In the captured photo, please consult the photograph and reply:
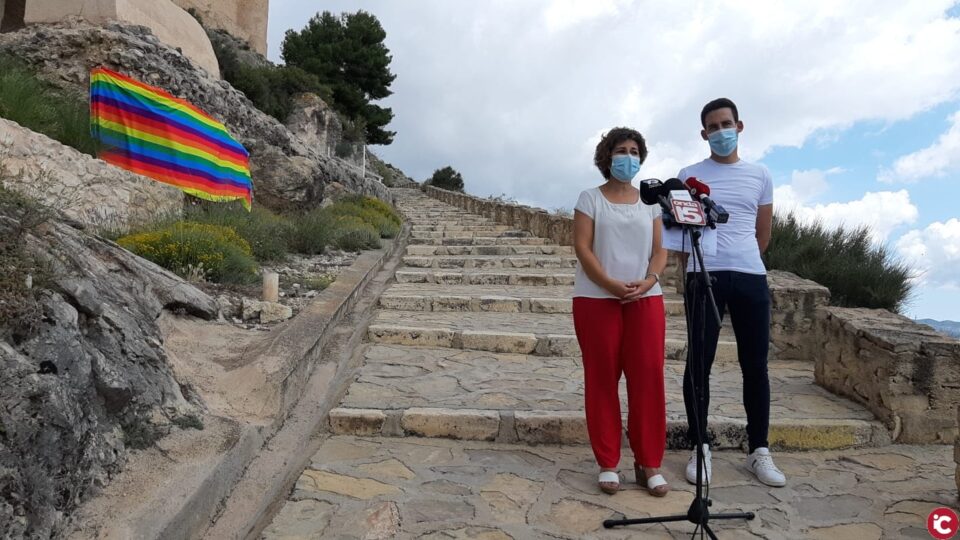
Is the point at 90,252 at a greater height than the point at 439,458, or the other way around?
the point at 90,252

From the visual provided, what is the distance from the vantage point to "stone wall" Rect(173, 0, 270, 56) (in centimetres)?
2756

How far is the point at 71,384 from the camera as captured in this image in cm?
202

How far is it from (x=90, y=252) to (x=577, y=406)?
3013 mm

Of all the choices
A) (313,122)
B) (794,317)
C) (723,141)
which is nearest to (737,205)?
(723,141)

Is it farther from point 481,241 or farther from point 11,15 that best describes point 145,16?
point 481,241

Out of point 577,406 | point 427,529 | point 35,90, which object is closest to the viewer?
point 427,529

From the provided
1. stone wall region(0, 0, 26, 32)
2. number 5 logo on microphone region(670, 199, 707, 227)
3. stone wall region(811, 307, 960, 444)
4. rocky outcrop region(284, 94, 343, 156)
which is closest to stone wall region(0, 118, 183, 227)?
number 5 logo on microphone region(670, 199, 707, 227)

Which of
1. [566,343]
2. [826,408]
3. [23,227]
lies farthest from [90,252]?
[826,408]

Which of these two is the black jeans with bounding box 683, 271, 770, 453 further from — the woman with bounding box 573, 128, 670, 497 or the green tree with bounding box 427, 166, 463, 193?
the green tree with bounding box 427, 166, 463, 193

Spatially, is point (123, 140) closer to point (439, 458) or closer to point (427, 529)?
point (439, 458)

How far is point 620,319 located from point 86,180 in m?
5.92

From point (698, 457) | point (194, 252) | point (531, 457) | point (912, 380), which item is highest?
point (194, 252)

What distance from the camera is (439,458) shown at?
10.8 feet

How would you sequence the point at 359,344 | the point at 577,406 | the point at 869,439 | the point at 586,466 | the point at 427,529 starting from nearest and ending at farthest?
the point at 427,529, the point at 586,466, the point at 869,439, the point at 577,406, the point at 359,344
